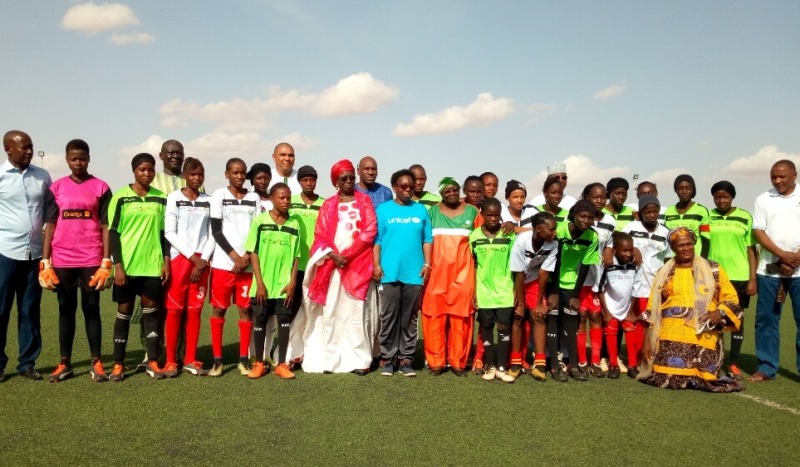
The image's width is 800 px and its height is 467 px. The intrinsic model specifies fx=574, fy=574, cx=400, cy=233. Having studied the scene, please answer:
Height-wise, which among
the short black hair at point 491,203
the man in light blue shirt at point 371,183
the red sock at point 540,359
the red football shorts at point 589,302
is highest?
the man in light blue shirt at point 371,183

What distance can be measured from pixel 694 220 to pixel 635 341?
5.16 feet

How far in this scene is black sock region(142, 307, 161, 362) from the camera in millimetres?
5473

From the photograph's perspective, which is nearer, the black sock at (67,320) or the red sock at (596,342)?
the black sock at (67,320)

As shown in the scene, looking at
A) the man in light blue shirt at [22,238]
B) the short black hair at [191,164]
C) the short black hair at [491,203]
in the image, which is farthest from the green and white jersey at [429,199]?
the man in light blue shirt at [22,238]

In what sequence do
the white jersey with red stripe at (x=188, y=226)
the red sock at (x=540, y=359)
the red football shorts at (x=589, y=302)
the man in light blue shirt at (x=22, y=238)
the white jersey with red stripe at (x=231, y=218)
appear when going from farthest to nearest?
the red football shorts at (x=589, y=302)
the white jersey with red stripe at (x=231, y=218)
the red sock at (x=540, y=359)
the white jersey with red stripe at (x=188, y=226)
the man in light blue shirt at (x=22, y=238)

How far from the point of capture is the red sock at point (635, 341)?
6.07 metres

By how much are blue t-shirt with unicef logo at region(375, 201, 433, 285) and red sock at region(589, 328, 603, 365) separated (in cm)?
194

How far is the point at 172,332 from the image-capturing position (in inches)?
220

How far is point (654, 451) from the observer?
374cm

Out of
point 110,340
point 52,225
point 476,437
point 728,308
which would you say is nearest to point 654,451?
point 476,437

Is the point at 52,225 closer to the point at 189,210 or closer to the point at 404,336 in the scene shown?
the point at 189,210

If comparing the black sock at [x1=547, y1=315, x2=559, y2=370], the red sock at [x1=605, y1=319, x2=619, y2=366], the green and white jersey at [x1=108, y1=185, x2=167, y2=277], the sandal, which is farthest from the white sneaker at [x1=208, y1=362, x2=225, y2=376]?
the sandal

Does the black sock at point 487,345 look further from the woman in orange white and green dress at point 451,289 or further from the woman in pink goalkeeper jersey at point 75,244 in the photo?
the woman in pink goalkeeper jersey at point 75,244

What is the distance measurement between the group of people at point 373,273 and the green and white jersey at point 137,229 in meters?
0.01
